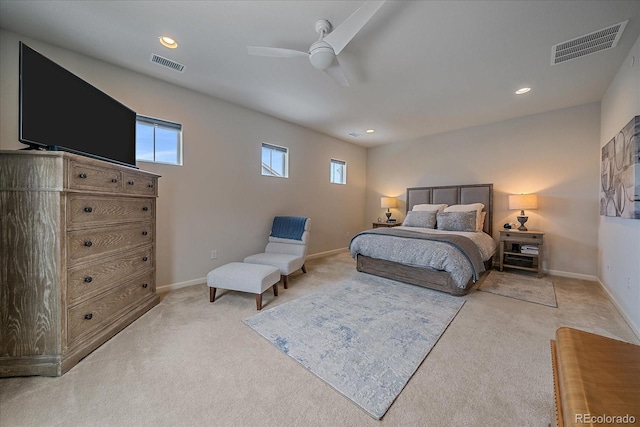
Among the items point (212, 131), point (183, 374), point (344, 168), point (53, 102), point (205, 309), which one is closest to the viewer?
point (183, 374)

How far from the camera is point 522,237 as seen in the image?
3.73 metres

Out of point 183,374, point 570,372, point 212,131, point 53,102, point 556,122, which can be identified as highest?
point 556,122

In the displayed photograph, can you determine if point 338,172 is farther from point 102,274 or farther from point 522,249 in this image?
point 102,274

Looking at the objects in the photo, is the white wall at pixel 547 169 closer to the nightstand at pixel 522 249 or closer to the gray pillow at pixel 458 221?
the nightstand at pixel 522 249

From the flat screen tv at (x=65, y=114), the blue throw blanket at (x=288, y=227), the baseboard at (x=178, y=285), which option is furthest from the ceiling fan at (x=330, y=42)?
the baseboard at (x=178, y=285)

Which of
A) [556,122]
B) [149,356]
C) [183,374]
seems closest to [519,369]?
[183,374]

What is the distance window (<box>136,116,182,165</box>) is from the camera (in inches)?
114

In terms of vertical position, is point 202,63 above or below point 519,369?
above

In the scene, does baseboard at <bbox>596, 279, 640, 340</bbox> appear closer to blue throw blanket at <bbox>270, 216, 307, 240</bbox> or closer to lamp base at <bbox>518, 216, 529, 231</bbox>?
lamp base at <bbox>518, 216, 529, 231</bbox>

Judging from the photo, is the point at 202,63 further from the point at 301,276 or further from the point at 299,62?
the point at 301,276

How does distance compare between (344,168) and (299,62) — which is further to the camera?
(344,168)

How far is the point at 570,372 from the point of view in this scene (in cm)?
69

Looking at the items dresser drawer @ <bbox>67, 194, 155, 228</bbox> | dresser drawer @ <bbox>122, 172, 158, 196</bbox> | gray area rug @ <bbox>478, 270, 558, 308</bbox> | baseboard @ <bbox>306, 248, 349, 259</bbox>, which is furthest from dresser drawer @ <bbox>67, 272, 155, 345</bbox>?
gray area rug @ <bbox>478, 270, 558, 308</bbox>

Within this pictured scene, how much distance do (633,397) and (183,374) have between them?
2.06 meters
